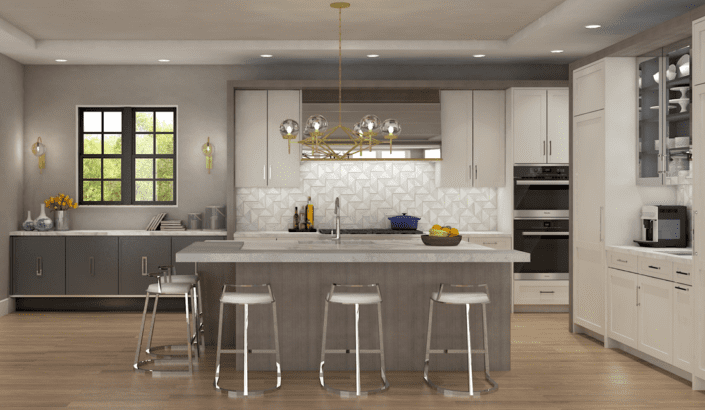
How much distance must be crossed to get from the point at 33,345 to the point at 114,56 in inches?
135

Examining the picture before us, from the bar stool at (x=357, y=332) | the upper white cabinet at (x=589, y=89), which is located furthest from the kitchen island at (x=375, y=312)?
the upper white cabinet at (x=589, y=89)

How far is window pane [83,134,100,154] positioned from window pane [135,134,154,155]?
48cm

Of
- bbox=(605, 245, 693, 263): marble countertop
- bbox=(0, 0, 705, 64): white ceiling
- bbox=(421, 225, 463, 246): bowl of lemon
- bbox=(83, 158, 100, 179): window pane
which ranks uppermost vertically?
bbox=(0, 0, 705, 64): white ceiling

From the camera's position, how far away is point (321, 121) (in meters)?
4.68

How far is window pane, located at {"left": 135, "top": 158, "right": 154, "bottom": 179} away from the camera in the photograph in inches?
308

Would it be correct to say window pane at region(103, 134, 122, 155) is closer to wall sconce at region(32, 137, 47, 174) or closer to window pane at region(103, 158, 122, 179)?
window pane at region(103, 158, 122, 179)

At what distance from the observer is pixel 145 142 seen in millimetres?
7820

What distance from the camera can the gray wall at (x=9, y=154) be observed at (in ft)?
23.1

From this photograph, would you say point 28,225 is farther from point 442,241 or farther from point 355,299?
point 442,241

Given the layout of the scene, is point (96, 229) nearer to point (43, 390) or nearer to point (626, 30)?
point (43, 390)

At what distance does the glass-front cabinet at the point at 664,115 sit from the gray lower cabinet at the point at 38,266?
627 centimetres

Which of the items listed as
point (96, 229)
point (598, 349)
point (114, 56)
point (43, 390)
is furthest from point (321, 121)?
point (96, 229)

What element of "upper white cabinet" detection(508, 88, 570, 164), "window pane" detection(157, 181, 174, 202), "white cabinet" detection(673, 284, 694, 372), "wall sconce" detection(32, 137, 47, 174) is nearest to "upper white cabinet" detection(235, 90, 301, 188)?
"window pane" detection(157, 181, 174, 202)

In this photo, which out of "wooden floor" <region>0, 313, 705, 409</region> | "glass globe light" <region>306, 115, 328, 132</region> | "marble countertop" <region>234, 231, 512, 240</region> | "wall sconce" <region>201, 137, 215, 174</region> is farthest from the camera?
"wall sconce" <region>201, 137, 215, 174</region>
